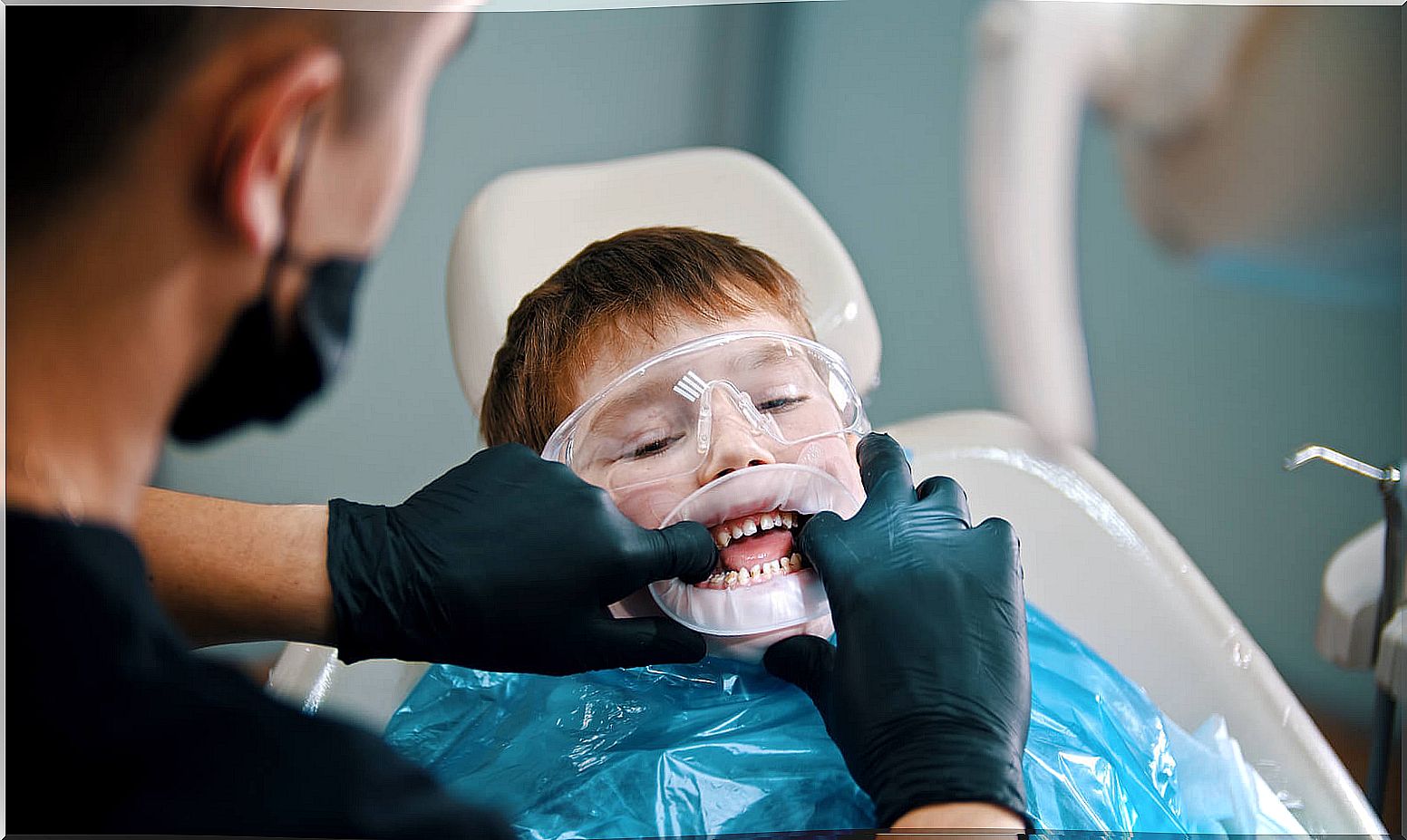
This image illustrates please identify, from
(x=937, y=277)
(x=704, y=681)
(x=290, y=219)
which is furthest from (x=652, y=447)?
(x=937, y=277)

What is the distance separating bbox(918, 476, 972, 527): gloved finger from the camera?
1167 mm

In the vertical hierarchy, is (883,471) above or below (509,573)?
above

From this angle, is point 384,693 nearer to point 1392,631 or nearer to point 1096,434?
point 1096,434

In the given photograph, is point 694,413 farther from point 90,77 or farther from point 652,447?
point 90,77

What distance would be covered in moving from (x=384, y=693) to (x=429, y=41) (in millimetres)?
880

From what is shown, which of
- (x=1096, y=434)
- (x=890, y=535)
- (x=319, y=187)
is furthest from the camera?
(x=1096, y=434)

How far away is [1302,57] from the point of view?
4.20 feet

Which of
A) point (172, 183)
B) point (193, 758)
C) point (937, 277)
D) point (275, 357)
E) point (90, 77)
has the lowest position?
point (193, 758)

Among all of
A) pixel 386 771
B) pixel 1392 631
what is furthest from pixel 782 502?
pixel 1392 631

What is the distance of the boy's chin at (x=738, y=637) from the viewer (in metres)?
1.23

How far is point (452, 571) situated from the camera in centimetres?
115

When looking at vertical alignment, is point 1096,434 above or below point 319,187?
below

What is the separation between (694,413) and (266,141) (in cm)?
56

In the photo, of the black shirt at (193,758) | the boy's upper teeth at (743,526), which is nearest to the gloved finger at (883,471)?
the boy's upper teeth at (743,526)
